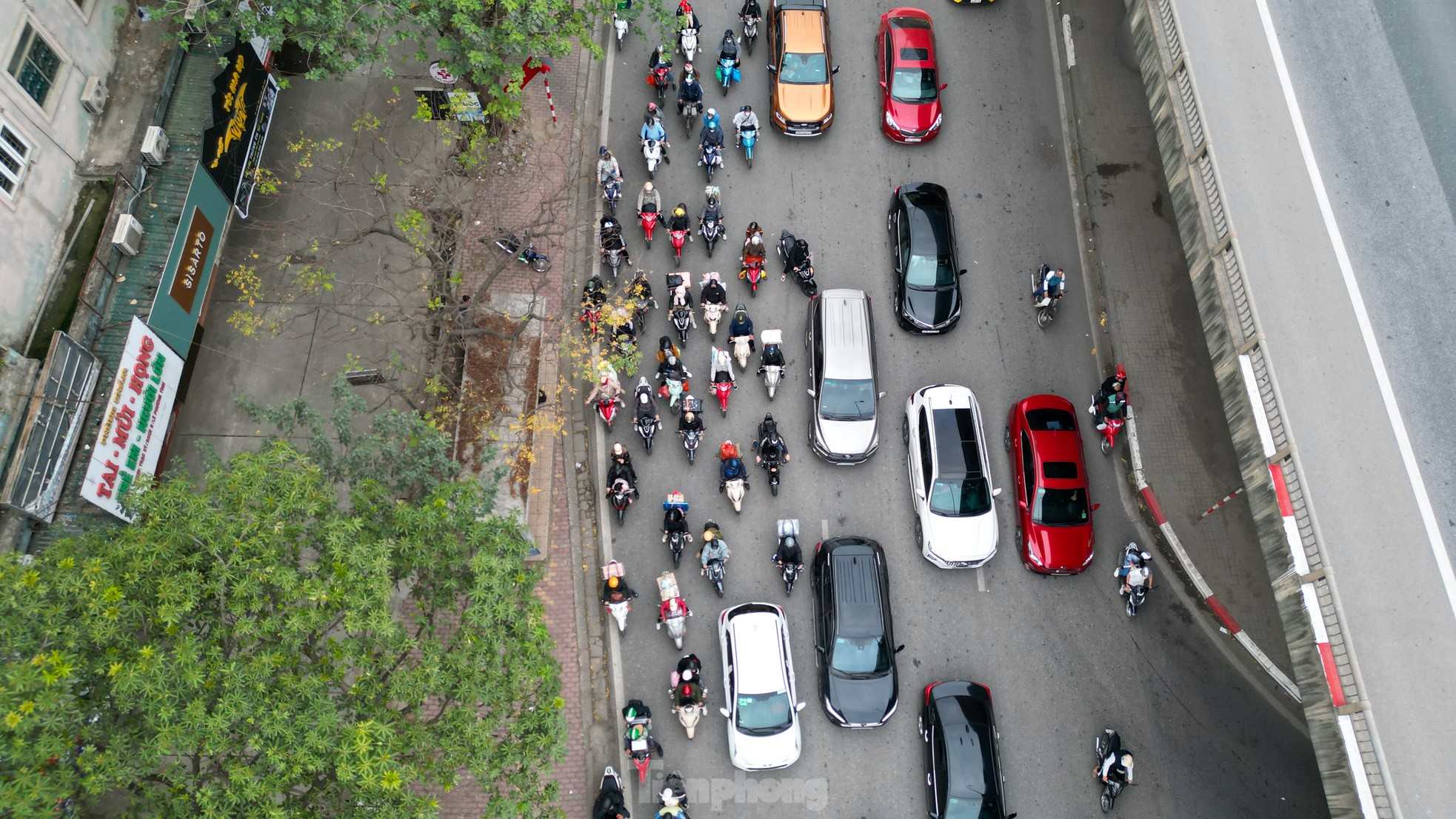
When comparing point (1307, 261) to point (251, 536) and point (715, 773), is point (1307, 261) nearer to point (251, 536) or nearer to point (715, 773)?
point (715, 773)

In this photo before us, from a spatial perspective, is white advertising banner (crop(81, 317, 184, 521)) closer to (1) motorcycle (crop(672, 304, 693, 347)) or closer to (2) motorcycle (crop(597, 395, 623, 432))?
(2) motorcycle (crop(597, 395, 623, 432))

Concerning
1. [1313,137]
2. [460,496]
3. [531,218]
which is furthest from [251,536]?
[1313,137]

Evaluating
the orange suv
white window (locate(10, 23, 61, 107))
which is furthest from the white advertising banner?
the orange suv

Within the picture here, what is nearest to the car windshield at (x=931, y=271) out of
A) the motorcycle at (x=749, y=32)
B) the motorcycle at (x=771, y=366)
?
the motorcycle at (x=771, y=366)

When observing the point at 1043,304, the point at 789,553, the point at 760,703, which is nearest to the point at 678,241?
the point at 789,553

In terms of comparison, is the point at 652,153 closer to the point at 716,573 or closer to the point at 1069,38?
the point at 716,573

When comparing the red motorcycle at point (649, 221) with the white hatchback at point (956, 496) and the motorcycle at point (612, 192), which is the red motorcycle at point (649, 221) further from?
the white hatchback at point (956, 496)

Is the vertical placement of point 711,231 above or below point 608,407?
above
